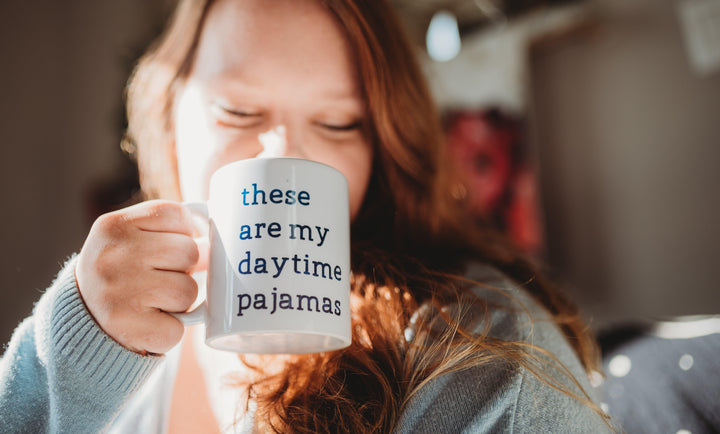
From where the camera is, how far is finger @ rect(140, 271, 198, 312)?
48cm

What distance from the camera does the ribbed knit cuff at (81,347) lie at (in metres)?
0.50

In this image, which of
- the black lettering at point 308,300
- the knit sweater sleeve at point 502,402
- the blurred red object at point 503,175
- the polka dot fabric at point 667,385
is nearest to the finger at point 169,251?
the black lettering at point 308,300

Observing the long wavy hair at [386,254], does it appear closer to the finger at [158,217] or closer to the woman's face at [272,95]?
the woman's face at [272,95]

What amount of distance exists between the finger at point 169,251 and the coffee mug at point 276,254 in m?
0.03

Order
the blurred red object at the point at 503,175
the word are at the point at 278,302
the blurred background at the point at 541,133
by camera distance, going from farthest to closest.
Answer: the blurred red object at the point at 503,175, the blurred background at the point at 541,133, the word are at the point at 278,302

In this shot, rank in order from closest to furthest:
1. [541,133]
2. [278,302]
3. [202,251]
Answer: [278,302], [202,251], [541,133]

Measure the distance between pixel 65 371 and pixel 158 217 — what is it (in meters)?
0.18

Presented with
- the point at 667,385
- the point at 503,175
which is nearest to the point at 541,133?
the point at 503,175

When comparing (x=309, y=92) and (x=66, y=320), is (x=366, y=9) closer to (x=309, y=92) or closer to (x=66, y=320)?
(x=309, y=92)

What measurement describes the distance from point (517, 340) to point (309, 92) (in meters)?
0.39

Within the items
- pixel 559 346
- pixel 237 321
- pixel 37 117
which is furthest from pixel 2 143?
pixel 559 346

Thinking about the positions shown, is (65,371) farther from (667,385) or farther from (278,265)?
(667,385)

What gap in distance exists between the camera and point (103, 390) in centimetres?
53

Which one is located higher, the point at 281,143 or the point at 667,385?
the point at 281,143
